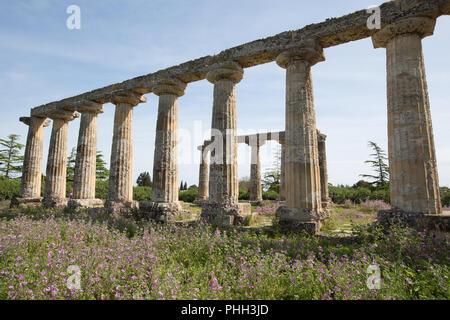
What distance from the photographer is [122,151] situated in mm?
12398

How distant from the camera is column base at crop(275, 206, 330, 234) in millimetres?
7508

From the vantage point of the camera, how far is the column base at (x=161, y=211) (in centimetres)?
1017

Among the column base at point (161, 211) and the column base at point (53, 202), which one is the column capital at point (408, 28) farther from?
the column base at point (53, 202)

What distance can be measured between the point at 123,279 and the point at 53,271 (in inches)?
45.0

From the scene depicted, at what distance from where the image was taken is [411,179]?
6797mm

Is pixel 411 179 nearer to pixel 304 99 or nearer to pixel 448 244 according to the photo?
pixel 448 244

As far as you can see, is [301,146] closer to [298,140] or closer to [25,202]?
[298,140]

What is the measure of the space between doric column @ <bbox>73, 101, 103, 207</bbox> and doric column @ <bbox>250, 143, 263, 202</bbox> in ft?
36.7

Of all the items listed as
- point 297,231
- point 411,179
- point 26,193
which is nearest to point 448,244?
point 411,179

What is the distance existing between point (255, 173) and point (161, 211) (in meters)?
11.9

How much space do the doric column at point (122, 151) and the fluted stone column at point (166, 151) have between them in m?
1.92

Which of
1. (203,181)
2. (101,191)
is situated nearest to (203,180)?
(203,181)

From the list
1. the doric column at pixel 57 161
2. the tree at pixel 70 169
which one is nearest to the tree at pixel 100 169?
the tree at pixel 70 169

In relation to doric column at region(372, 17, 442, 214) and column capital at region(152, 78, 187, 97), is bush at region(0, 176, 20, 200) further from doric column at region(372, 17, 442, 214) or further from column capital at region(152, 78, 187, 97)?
doric column at region(372, 17, 442, 214)
